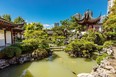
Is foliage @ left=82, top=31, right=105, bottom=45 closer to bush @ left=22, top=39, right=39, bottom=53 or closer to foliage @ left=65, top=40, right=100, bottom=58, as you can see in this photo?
foliage @ left=65, top=40, right=100, bottom=58

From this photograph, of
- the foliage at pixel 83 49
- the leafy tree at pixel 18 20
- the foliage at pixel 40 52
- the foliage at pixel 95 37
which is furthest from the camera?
the leafy tree at pixel 18 20

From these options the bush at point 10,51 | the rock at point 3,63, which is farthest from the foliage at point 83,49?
the rock at point 3,63

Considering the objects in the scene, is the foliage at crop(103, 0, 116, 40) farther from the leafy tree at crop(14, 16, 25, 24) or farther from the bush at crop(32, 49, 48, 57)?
the leafy tree at crop(14, 16, 25, 24)

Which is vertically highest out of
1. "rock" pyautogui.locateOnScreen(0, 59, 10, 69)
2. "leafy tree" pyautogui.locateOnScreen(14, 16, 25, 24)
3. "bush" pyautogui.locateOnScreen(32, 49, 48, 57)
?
"leafy tree" pyautogui.locateOnScreen(14, 16, 25, 24)

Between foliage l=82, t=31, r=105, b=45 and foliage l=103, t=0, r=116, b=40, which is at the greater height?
foliage l=103, t=0, r=116, b=40

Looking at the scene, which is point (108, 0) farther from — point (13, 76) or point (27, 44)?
point (13, 76)

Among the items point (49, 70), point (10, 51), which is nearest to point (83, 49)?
point (49, 70)

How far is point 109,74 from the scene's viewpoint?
12.5 feet

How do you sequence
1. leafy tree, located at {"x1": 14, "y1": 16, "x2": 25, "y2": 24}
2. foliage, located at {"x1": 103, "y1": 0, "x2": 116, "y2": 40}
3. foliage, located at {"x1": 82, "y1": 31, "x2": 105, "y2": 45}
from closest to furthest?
foliage, located at {"x1": 103, "y1": 0, "x2": 116, "y2": 40}, foliage, located at {"x1": 82, "y1": 31, "x2": 105, "y2": 45}, leafy tree, located at {"x1": 14, "y1": 16, "x2": 25, "y2": 24}

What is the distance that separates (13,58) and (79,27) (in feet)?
52.0

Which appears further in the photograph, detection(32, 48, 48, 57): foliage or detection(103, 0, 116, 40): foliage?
detection(103, 0, 116, 40): foliage

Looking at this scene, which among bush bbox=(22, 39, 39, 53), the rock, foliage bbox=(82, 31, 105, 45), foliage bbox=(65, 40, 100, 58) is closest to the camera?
the rock

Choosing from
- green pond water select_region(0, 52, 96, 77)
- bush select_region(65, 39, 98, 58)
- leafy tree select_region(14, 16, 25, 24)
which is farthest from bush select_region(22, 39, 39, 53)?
leafy tree select_region(14, 16, 25, 24)

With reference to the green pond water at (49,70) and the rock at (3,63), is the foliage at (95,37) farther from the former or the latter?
the rock at (3,63)
